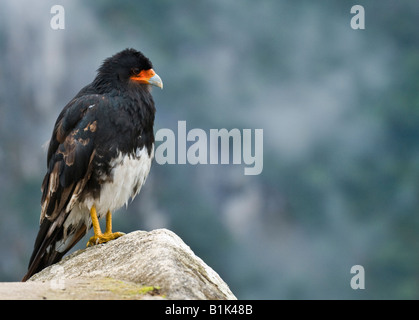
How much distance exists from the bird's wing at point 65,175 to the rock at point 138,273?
2.15 ft

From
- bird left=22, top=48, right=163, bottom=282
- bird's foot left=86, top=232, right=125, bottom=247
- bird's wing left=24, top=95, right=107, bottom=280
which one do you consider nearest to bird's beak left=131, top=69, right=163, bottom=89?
bird left=22, top=48, right=163, bottom=282

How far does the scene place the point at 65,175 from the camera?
277 inches

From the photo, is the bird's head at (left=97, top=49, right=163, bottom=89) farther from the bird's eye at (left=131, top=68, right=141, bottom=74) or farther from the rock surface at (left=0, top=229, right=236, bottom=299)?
the rock surface at (left=0, top=229, right=236, bottom=299)

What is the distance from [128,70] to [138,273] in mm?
3251

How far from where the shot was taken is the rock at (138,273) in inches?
186

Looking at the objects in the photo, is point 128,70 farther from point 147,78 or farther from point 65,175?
point 65,175

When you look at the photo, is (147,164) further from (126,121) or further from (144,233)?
(144,233)

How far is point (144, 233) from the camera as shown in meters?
6.23

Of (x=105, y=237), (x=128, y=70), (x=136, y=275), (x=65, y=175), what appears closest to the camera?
(x=136, y=275)

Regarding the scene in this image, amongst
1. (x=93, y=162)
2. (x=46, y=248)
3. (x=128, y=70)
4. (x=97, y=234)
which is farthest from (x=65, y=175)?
(x=128, y=70)
